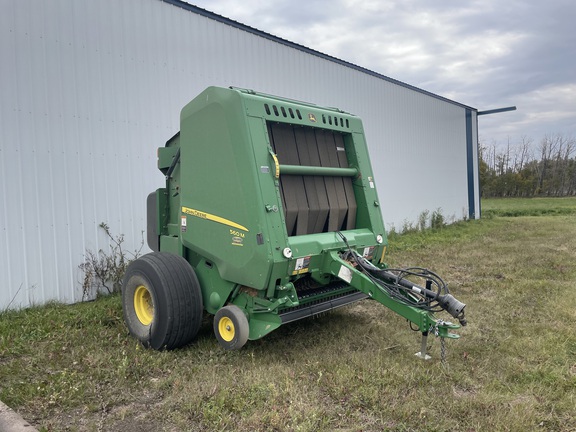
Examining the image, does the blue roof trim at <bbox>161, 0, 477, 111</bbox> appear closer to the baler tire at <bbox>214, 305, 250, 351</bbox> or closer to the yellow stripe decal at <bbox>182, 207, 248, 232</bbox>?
the yellow stripe decal at <bbox>182, 207, 248, 232</bbox>

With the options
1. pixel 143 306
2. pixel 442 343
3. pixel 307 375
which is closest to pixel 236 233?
pixel 307 375

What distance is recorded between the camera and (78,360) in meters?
4.04

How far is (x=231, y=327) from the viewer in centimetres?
397

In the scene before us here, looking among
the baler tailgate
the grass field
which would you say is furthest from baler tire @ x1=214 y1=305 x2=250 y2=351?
the baler tailgate

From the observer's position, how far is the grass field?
3.01m

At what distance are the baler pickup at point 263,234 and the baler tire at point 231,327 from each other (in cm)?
1

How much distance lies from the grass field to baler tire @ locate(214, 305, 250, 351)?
0.19 metres

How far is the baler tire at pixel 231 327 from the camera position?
Result: 3.88 meters

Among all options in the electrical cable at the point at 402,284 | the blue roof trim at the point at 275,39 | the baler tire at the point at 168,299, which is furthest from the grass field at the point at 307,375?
the blue roof trim at the point at 275,39

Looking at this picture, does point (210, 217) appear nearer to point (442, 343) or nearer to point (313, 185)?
point (313, 185)

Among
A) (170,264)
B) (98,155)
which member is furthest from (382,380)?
(98,155)

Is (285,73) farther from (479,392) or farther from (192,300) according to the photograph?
(479,392)

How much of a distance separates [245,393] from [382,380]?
3.44ft

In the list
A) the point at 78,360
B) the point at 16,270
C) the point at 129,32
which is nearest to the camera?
the point at 78,360
